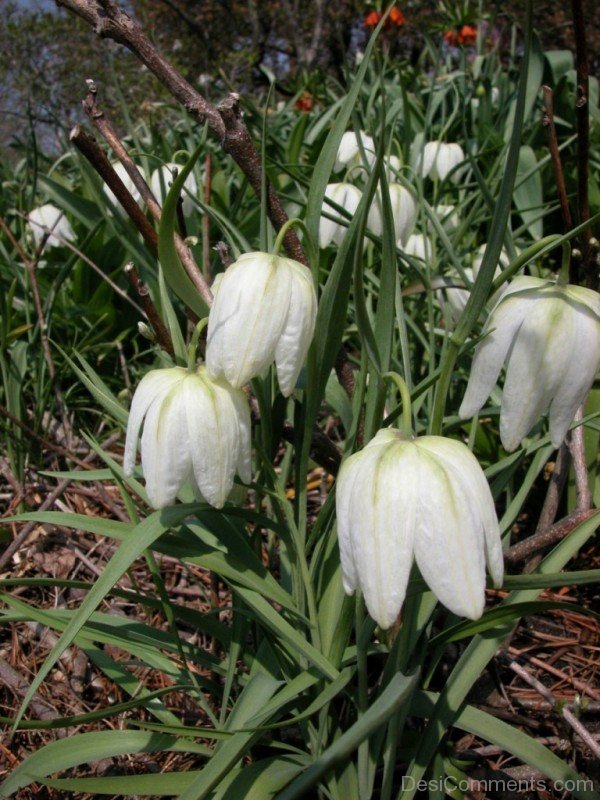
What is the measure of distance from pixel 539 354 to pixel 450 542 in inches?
8.9

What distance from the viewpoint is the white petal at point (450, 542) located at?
0.56 metres

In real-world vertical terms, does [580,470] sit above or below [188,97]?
below

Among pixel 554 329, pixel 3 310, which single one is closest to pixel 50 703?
pixel 3 310

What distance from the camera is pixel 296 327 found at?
69 centimetres

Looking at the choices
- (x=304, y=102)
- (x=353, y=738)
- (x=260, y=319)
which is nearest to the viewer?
(x=353, y=738)

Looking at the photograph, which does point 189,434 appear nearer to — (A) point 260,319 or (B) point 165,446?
(B) point 165,446

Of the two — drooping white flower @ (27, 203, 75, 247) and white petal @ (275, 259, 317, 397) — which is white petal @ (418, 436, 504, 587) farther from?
drooping white flower @ (27, 203, 75, 247)

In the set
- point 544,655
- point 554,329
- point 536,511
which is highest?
point 554,329

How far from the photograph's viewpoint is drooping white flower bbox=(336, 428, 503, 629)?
1.83 feet

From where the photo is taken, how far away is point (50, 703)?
3.56ft

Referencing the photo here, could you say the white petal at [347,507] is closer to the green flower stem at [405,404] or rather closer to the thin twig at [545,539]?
the green flower stem at [405,404]

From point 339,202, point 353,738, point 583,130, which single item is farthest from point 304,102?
point 353,738

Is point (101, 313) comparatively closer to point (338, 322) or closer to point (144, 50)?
point (144, 50)

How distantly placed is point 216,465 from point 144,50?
0.52 meters
